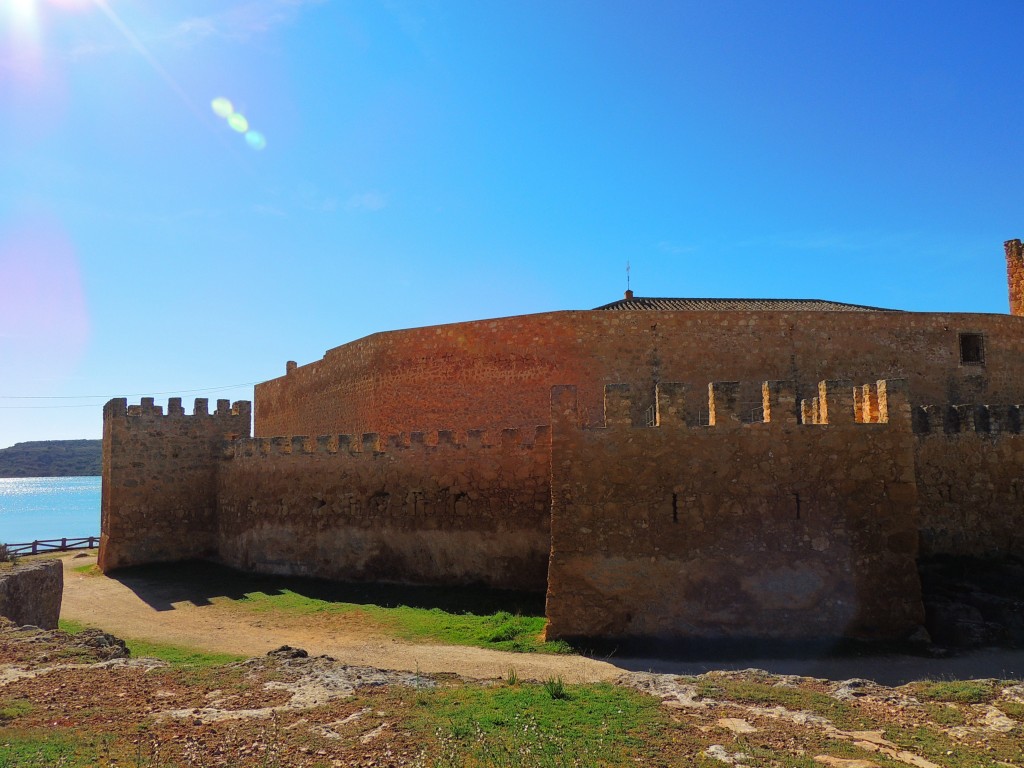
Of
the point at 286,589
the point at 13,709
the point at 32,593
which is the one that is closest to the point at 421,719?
the point at 13,709

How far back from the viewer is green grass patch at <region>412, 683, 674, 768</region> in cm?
425

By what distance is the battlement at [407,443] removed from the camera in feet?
38.9

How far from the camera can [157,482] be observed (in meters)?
16.7

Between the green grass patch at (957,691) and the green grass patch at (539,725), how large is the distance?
7.88 ft

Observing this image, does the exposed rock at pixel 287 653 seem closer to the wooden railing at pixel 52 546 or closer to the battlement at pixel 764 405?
the battlement at pixel 764 405

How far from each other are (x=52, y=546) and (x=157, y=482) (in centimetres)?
838

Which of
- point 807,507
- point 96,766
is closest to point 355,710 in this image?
point 96,766

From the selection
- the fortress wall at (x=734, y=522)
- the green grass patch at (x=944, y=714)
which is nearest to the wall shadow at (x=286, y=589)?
the fortress wall at (x=734, y=522)

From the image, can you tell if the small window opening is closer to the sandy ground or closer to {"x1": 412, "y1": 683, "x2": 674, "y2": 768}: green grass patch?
the sandy ground

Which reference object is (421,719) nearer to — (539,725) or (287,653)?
(539,725)

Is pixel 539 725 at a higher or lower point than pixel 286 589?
higher

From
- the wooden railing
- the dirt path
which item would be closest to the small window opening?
the dirt path

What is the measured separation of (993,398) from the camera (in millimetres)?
16422

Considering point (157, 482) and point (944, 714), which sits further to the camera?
point (157, 482)
